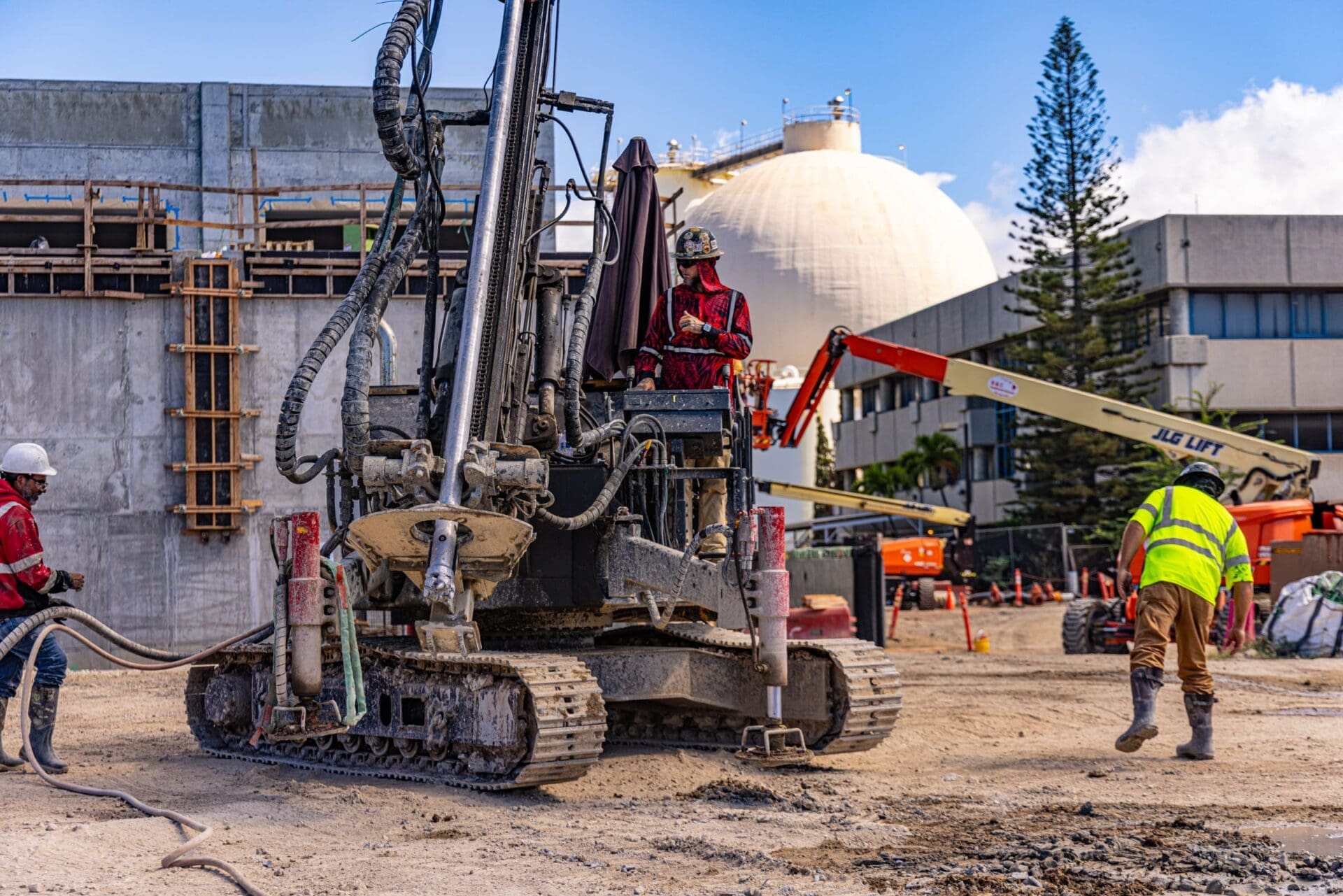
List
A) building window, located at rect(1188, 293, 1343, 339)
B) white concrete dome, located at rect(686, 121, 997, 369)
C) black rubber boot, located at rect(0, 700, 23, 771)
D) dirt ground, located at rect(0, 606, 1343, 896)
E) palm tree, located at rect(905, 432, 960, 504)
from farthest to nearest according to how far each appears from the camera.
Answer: white concrete dome, located at rect(686, 121, 997, 369) → palm tree, located at rect(905, 432, 960, 504) → building window, located at rect(1188, 293, 1343, 339) → black rubber boot, located at rect(0, 700, 23, 771) → dirt ground, located at rect(0, 606, 1343, 896)

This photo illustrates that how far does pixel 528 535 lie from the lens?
8398 millimetres

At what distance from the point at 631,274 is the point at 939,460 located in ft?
147

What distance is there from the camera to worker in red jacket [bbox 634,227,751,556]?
34.5ft

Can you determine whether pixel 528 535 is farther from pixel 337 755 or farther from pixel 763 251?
pixel 763 251

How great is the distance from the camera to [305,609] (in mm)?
8086

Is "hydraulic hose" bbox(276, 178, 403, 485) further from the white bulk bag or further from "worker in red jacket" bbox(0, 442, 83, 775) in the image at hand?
the white bulk bag

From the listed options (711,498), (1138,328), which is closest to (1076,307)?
(1138,328)

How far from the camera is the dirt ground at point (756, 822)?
6.27 m

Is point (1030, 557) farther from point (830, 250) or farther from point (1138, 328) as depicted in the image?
point (830, 250)

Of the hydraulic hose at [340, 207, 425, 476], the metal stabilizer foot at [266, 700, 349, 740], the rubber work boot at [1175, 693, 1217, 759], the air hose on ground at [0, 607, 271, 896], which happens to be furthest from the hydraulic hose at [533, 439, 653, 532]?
the rubber work boot at [1175, 693, 1217, 759]

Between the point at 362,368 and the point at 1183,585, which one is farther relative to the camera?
the point at 1183,585

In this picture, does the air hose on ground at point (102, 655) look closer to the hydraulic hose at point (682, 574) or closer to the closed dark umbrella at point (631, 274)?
the hydraulic hose at point (682, 574)

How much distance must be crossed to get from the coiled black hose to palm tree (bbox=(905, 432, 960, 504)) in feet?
153

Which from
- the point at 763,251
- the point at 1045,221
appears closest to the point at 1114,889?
the point at 1045,221
